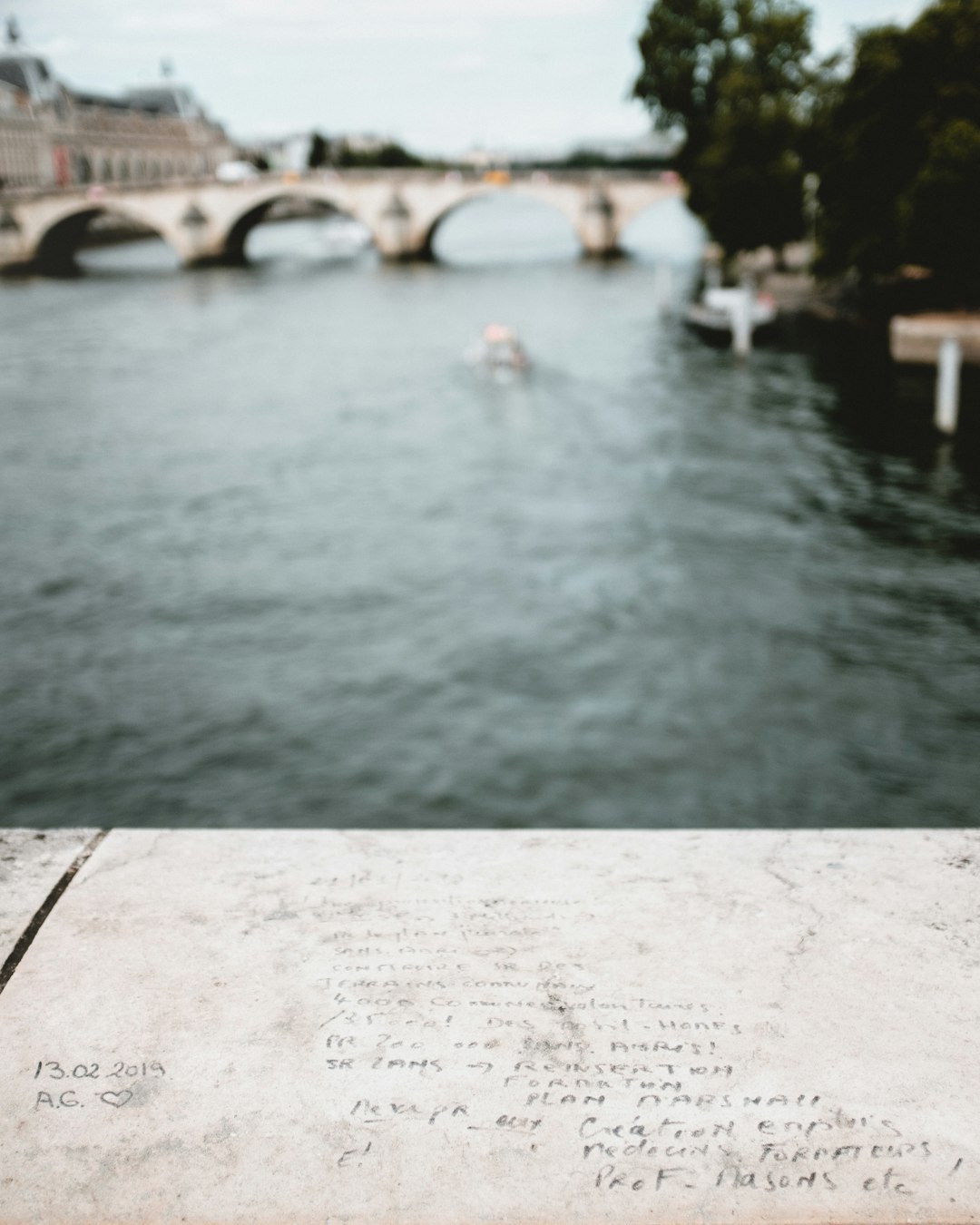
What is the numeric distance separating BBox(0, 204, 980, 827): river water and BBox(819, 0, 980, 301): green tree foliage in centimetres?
378

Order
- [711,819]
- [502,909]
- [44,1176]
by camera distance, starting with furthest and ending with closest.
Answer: [711,819] < [502,909] < [44,1176]

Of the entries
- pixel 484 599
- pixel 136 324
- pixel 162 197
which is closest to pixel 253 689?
pixel 484 599

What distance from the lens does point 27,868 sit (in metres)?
3.54

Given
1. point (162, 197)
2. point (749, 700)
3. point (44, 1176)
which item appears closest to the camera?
point (44, 1176)

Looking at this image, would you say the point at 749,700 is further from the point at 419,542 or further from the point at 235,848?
the point at 235,848

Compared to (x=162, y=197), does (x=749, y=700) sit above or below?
below

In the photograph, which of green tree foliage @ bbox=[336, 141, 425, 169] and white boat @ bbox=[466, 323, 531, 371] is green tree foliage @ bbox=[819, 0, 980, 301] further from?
green tree foliage @ bbox=[336, 141, 425, 169]

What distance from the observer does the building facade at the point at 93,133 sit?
413 ft

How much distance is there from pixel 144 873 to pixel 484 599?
15.6 metres

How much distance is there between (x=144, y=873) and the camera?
349 cm

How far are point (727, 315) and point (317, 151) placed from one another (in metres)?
104

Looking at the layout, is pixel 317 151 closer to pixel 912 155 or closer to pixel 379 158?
pixel 379 158

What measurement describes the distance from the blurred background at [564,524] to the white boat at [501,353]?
7.2 inches

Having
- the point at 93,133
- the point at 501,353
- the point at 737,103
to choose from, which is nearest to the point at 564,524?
the point at 501,353
